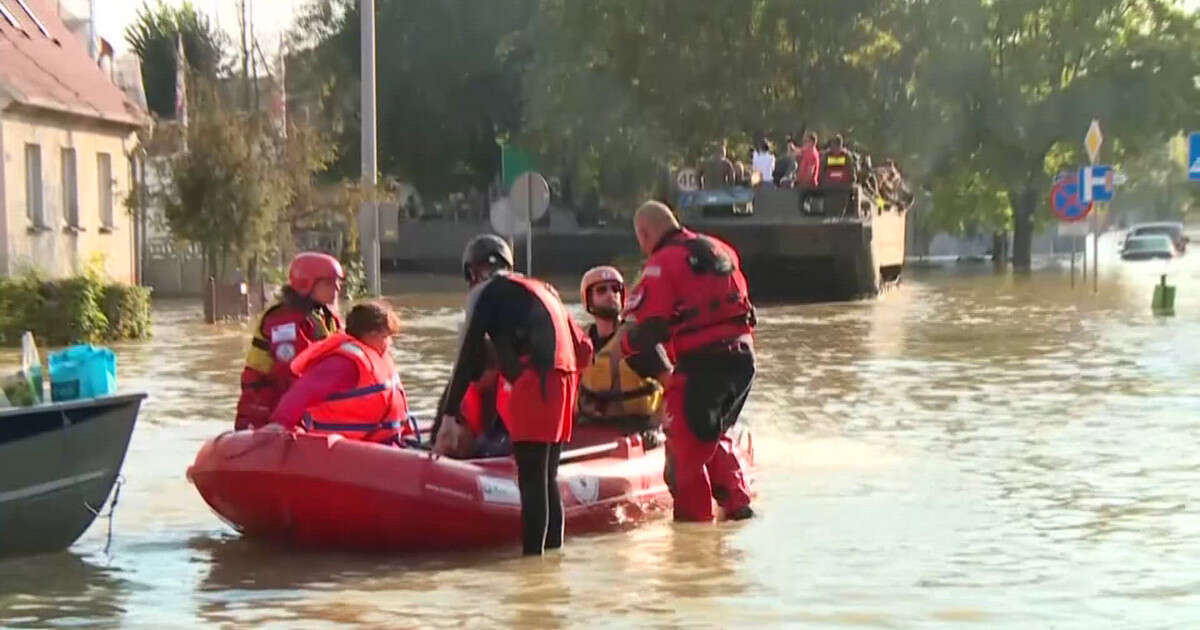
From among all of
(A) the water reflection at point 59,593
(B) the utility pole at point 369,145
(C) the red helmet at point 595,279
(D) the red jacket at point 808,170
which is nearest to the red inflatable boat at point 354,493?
(A) the water reflection at point 59,593

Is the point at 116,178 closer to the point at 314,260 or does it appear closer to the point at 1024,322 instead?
the point at 1024,322

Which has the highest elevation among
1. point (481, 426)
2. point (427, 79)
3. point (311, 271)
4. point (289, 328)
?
point (427, 79)

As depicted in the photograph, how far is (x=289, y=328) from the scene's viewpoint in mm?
11141

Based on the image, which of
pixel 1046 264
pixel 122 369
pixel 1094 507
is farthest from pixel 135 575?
pixel 1046 264

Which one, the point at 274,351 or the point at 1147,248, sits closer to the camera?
the point at 274,351

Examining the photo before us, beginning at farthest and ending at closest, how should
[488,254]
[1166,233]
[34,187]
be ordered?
[1166,233]
[34,187]
[488,254]

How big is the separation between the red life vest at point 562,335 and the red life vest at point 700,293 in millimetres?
815

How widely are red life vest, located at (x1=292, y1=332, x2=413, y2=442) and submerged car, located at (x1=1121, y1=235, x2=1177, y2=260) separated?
63.2 metres

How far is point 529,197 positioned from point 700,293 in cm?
1669

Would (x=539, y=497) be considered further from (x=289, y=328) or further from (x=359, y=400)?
(x=289, y=328)

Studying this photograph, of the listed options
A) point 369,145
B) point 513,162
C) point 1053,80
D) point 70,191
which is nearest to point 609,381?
point 369,145

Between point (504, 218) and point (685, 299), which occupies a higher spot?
point (504, 218)

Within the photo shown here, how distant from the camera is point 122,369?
2298 cm

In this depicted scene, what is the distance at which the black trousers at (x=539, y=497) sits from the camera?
10328mm
